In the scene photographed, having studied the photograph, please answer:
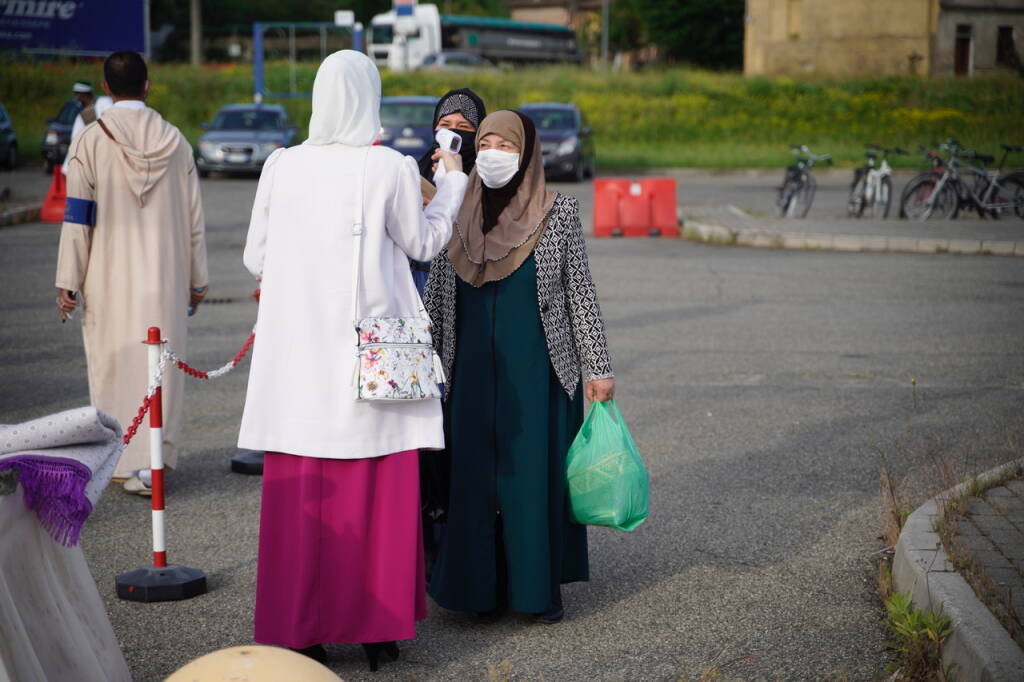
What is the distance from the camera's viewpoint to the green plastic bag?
4668 mm

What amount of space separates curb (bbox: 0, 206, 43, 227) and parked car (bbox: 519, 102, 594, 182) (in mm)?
11324

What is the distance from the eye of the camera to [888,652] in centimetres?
447

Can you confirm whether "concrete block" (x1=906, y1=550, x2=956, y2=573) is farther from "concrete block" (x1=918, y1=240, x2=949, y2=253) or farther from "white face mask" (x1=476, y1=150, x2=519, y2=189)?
"concrete block" (x1=918, y1=240, x2=949, y2=253)

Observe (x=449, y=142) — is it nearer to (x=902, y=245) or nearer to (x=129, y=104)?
(x=129, y=104)

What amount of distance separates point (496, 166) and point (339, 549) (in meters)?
1.49

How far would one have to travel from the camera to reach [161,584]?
500 cm

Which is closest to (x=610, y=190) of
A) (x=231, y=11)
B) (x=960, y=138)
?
(x=960, y=138)

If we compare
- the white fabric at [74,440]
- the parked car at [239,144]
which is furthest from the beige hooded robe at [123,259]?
the parked car at [239,144]

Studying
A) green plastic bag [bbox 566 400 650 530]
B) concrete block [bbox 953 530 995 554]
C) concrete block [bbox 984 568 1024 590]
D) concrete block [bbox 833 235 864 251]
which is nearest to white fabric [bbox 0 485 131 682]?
green plastic bag [bbox 566 400 650 530]

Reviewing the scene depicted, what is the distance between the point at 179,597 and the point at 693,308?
811 cm

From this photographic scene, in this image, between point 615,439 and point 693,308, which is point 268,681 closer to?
point 615,439

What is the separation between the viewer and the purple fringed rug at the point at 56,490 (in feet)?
11.0

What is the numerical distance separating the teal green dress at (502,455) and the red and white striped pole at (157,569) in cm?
103

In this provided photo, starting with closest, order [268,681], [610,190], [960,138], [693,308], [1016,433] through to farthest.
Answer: [268,681] < [1016,433] < [693,308] < [610,190] < [960,138]
